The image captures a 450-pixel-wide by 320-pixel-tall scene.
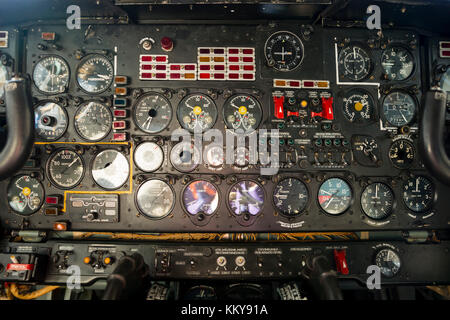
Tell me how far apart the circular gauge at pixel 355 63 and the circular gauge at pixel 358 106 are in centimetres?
18

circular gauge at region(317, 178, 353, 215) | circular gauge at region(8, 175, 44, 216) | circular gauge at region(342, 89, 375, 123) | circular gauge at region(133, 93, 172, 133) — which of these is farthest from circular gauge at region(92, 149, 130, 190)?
circular gauge at region(342, 89, 375, 123)

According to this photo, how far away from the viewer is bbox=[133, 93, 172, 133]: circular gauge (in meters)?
2.96

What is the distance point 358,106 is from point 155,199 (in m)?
2.44

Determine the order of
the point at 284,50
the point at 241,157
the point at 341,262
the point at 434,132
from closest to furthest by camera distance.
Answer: the point at 434,132 < the point at 341,262 < the point at 241,157 < the point at 284,50

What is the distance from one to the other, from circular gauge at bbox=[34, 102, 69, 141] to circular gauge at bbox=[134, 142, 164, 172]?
0.86m

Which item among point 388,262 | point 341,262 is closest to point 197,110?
point 341,262

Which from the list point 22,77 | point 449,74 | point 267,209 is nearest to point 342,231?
point 267,209

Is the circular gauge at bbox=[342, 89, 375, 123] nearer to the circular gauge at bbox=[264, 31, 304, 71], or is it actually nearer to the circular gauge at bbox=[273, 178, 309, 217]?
the circular gauge at bbox=[264, 31, 304, 71]

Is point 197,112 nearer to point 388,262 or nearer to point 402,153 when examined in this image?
point 402,153

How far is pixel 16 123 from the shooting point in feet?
7.93

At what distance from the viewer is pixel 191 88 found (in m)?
2.98

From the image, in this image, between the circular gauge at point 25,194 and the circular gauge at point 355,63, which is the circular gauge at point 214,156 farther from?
the circular gauge at point 25,194

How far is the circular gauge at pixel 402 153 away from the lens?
2946mm

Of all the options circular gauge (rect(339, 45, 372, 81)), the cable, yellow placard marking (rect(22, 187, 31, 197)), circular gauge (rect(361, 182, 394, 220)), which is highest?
circular gauge (rect(339, 45, 372, 81))
